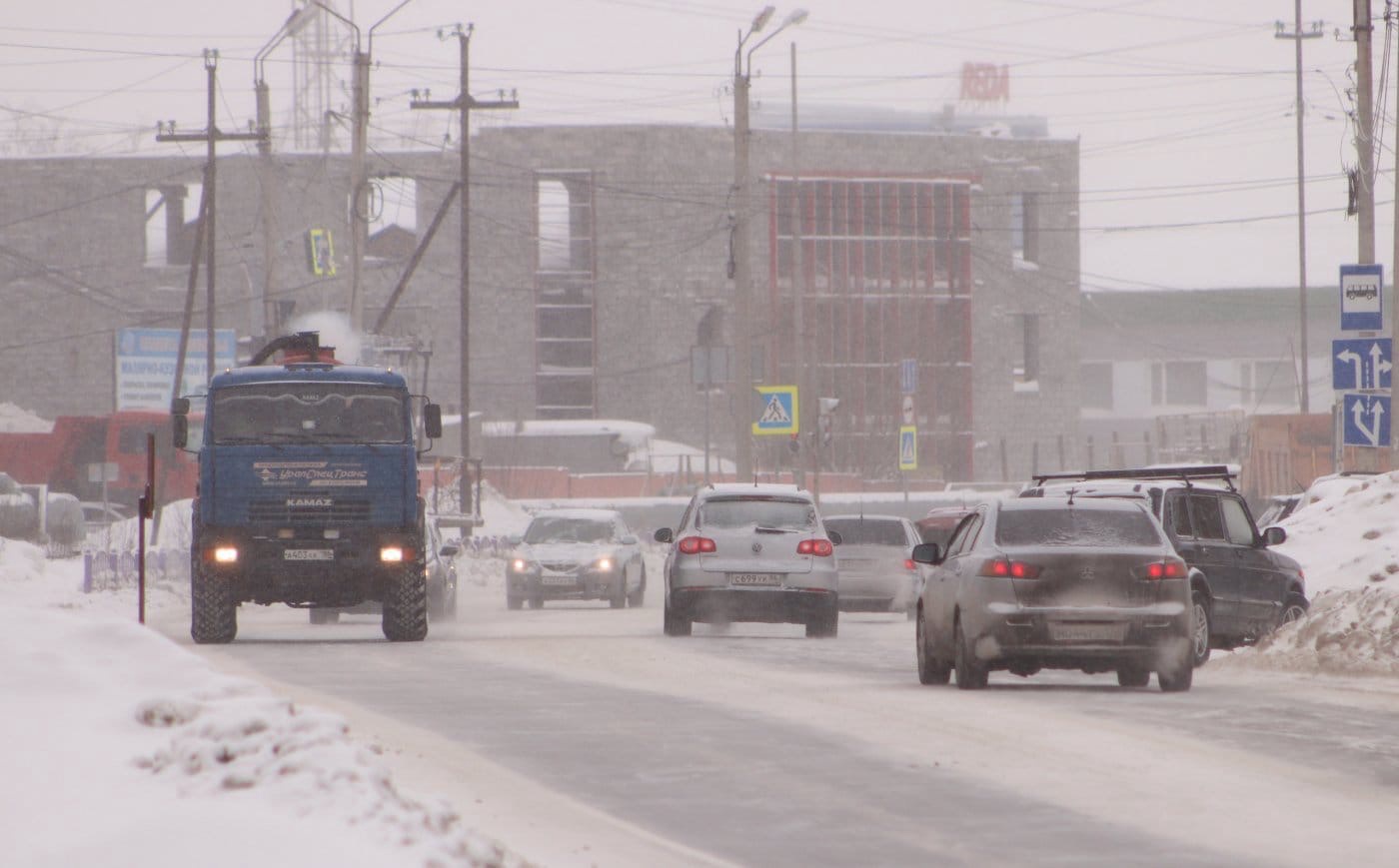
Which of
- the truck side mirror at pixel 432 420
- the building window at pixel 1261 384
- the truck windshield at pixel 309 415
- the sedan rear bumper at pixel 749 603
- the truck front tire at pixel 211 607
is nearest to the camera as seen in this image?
the truck windshield at pixel 309 415

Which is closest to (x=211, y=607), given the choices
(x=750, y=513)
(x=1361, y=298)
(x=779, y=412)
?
(x=750, y=513)

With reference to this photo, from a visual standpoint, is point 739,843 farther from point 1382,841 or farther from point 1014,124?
point 1014,124

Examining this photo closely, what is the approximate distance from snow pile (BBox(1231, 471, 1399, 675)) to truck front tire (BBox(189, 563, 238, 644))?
9.91 meters

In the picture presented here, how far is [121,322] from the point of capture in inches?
3622

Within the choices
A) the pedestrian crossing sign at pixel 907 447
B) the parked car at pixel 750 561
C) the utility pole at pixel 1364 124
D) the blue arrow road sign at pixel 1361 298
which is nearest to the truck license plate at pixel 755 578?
the parked car at pixel 750 561

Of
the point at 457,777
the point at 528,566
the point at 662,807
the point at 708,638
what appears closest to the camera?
the point at 662,807

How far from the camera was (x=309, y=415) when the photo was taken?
22469 mm

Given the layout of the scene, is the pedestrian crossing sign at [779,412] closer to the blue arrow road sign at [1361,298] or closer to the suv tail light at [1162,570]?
the blue arrow road sign at [1361,298]

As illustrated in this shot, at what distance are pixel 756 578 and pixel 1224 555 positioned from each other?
5.34 metres

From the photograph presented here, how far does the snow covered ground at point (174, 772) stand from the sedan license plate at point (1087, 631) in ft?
24.0

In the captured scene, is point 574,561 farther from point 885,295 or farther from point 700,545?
point 885,295

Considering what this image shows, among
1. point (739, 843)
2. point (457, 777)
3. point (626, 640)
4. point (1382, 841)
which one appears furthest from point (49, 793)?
point (626, 640)

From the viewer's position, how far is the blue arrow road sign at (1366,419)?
29266mm

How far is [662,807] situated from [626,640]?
13.8 meters
